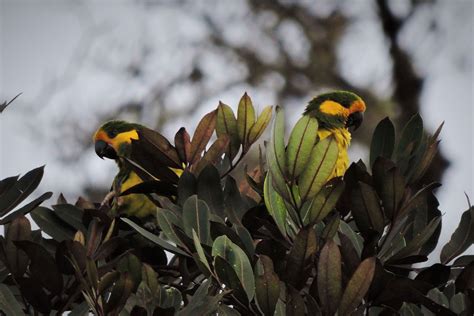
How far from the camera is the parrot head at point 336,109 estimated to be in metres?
2.56

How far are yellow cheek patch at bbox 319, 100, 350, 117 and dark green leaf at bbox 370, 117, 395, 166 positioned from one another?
160 centimetres

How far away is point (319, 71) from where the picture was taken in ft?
22.6

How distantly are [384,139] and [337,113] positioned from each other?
5.45 ft

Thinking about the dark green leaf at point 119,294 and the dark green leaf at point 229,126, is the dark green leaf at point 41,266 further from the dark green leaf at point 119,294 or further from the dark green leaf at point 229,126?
the dark green leaf at point 229,126

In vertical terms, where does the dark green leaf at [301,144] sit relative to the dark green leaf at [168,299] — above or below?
above

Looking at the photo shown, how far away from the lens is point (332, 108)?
2668 mm

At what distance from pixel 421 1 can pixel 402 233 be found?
5425 millimetres

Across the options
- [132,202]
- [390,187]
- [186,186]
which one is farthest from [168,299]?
[132,202]

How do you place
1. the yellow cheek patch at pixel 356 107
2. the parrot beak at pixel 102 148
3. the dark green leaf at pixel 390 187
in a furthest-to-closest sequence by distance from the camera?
the yellow cheek patch at pixel 356 107 < the parrot beak at pixel 102 148 < the dark green leaf at pixel 390 187

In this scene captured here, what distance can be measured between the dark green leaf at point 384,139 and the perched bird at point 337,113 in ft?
4.55

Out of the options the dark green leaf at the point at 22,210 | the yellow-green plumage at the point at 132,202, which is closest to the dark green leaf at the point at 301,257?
the dark green leaf at the point at 22,210

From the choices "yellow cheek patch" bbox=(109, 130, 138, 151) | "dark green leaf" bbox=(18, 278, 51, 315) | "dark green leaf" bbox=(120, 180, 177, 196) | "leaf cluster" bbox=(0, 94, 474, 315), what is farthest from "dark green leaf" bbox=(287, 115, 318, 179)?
"yellow cheek patch" bbox=(109, 130, 138, 151)

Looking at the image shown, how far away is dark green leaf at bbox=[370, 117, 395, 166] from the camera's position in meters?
1.01

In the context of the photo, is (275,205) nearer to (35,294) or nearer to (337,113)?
(35,294)
